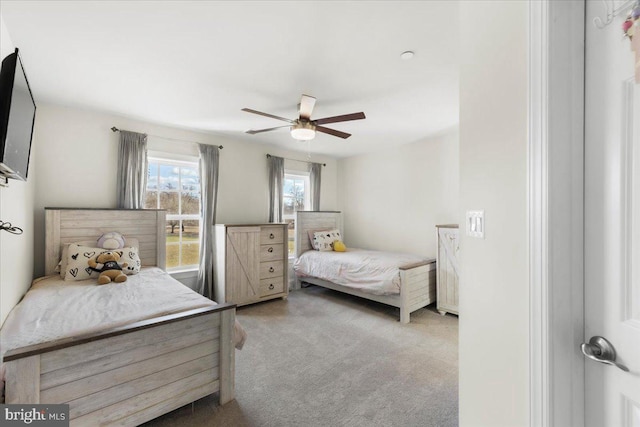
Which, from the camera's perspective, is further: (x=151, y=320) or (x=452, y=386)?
(x=452, y=386)

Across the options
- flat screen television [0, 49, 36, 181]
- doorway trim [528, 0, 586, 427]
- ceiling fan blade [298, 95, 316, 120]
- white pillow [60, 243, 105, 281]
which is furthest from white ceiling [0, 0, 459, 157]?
white pillow [60, 243, 105, 281]

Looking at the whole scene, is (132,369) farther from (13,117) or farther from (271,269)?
(271,269)

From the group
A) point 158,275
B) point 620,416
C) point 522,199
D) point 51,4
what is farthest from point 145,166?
point 620,416

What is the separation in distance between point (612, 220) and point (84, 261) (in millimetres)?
3698

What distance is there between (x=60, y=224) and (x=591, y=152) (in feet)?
13.4

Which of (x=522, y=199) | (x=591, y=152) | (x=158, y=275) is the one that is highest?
(x=591, y=152)

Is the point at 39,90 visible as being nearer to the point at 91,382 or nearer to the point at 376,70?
the point at 91,382

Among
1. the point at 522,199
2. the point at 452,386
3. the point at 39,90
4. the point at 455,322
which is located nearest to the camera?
the point at 522,199

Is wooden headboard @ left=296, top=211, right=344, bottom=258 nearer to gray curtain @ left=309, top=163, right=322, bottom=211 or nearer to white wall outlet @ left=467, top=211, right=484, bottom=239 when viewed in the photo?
gray curtain @ left=309, top=163, right=322, bottom=211

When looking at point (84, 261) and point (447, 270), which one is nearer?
point (84, 261)

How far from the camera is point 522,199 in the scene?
0.95 m

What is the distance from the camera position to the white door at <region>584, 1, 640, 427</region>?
0.73 m

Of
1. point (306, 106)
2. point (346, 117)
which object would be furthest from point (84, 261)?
point (346, 117)

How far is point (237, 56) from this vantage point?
210 centimetres
